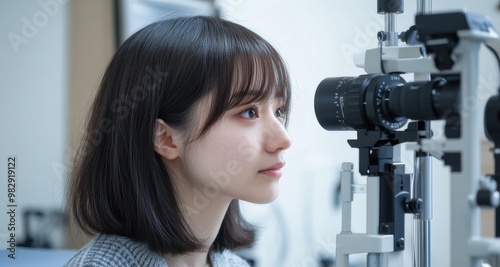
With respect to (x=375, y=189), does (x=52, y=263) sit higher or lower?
lower

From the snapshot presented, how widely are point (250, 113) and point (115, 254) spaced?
1.10ft

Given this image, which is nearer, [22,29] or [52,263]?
[52,263]

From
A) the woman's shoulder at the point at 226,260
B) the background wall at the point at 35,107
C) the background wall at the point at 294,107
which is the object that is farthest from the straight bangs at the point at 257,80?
the background wall at the point at 35,107

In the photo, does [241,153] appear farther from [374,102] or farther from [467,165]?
[467,165]

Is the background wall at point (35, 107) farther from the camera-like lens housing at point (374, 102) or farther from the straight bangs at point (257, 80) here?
the camera-like lens housing at point (374, 102)

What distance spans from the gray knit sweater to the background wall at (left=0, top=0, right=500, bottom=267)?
1267mm

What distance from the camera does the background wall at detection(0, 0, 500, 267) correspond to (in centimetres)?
249

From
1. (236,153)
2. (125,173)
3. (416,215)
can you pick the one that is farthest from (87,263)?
(416,215)

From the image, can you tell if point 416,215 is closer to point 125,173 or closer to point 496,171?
point 496,171

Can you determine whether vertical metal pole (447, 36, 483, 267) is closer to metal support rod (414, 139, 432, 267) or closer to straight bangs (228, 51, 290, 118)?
metal support rod (414, 139, 432, 267)

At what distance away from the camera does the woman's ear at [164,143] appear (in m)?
1.22

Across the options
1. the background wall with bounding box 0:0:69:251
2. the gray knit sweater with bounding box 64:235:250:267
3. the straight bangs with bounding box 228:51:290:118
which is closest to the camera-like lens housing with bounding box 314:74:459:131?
the straight bangs with bounding box 228:51:290:118

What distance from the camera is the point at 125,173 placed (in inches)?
48.7

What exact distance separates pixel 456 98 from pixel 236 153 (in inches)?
16.4
